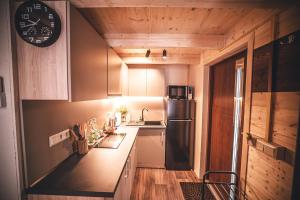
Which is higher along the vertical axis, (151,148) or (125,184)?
(125,184)

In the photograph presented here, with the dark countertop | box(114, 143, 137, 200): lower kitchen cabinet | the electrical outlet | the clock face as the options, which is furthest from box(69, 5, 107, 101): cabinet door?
box(114, 143, 137, 200): lower kitchen cabinet

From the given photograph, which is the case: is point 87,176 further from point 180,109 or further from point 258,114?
point 180,109

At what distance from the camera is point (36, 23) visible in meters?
1.00

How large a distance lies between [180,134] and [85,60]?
8.11ft

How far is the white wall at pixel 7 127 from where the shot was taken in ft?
3.23

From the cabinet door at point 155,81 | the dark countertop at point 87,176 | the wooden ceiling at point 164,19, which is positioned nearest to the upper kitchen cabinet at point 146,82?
the cabinet door at point 155,81

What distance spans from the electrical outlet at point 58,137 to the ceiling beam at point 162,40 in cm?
126

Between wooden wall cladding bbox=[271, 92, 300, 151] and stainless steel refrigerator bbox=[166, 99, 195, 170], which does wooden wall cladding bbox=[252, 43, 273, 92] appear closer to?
wooden wall cladding bbox=[271, 92, 300, 151]

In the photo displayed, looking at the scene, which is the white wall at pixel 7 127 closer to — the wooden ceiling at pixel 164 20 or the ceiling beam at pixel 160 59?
the wooden ceiling at pixel 164 20

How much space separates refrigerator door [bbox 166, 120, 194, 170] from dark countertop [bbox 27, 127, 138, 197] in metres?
1.56

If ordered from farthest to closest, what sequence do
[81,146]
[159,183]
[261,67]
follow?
[159,183] < [81,146] < [261,67]

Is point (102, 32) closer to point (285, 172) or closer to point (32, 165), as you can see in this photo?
point (32, 165)

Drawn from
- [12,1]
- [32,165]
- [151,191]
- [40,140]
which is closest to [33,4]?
[12,1]

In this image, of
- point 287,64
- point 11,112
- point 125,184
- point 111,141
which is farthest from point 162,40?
point 125,184
